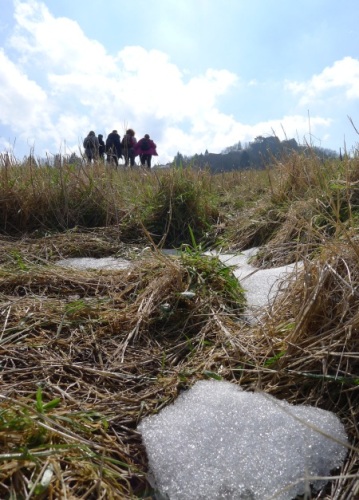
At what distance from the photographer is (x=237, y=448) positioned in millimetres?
953

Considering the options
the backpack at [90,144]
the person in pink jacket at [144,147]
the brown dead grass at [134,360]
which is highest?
the person in pink jacket at [144,147]

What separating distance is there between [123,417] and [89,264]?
1.52m

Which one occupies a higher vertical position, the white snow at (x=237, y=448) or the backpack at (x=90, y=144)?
the backpack at (x=90, y=144)

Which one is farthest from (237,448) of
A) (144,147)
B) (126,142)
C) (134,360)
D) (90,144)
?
(144,147)

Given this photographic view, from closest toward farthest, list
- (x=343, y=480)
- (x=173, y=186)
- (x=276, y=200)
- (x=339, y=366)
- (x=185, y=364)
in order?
(x=343, y=480) → (x=339, y=366) → (x=185, y=364) → (x=276, y=200) → (x=173, y=186)

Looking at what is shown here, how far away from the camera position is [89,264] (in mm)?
2545

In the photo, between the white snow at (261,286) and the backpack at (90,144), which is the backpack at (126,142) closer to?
the backpack at (90,144)

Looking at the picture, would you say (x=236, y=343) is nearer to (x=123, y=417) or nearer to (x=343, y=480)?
(x=123, y=417)

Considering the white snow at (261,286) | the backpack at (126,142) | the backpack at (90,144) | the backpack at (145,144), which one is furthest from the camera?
the backpack at (145,144)

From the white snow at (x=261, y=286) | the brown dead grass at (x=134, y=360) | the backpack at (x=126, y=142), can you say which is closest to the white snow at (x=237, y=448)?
the brown dead grass at (x=134, y=360)

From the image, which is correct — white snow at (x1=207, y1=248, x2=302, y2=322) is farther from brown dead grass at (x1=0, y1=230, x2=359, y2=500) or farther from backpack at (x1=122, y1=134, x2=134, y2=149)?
backpack at (x1=122, y1=134, x2=134, y2=149)

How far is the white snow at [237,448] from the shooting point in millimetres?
872

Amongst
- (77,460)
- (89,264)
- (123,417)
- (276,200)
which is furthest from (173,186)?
(77,460)

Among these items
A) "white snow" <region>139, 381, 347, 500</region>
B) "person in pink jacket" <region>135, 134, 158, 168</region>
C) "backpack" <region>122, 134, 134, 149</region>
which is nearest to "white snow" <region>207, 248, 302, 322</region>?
"white snow" <region>139, 381, 347, 500</region>
